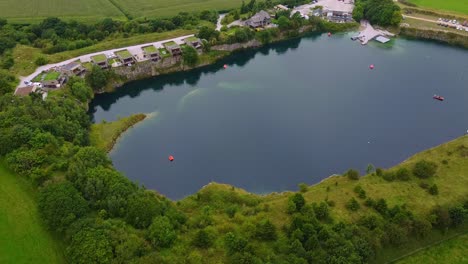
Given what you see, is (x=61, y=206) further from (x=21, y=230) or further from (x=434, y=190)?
(x=434, y=190)

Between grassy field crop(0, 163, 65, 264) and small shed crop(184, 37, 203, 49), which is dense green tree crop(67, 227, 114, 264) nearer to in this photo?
grassy field crop(0, 163, 65, 264)

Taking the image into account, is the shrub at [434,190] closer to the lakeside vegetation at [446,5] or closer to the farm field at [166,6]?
the lakeside vegetation at [446,5]

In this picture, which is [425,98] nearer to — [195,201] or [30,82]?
[195,201]

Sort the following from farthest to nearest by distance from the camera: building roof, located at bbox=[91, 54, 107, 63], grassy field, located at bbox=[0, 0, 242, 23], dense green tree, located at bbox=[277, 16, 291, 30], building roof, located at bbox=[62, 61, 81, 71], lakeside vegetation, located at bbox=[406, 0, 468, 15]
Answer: lakeside vegetation, located at bbox=[406, 0, 468, 15] → grassy field, located at bbox=[0, 0, 242, 23] → dense green tree, located at bbox=[277, 16, 291, 30] → building roof, located at bbox=[91, 54, 107, 63] → building roof, located at bbox=[62, 61, 81, 71]

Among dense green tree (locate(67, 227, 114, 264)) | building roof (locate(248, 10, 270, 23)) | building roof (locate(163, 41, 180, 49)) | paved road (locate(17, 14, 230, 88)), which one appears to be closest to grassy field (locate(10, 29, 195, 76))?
paved road (locate(17, 14, 230, 88))

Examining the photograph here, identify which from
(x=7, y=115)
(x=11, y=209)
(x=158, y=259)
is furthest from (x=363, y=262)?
(x=7, y=115)

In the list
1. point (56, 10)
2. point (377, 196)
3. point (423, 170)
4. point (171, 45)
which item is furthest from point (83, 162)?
point (56, 10)
